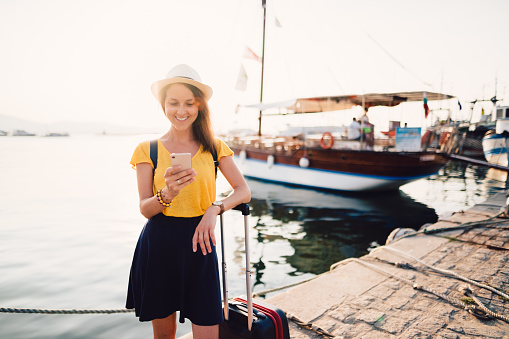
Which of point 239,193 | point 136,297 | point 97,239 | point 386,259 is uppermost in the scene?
point 239,193

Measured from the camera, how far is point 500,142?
2438 cm

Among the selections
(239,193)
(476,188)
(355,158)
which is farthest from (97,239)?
(476,188)

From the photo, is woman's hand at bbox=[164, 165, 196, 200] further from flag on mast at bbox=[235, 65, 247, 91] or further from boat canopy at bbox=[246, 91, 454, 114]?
flag on mast at bbox=[235, 65, 247, 91]

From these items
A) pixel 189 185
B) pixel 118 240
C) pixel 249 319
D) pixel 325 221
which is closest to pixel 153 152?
pixel 189 185

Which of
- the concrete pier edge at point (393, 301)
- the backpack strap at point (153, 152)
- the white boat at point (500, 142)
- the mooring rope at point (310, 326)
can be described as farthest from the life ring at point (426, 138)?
the white boat at point (500, 142)

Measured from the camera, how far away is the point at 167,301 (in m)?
1.63

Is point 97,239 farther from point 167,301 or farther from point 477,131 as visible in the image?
point 477,131

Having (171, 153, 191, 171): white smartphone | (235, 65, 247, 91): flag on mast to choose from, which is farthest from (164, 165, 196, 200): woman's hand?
(235, 65, 247, 91): flag on mast

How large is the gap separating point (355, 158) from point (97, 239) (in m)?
10.5

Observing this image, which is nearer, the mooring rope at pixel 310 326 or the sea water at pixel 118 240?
the mooring rope at pixel 310 326

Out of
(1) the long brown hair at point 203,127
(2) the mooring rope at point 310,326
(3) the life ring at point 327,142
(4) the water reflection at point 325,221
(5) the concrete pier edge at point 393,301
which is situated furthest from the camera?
(3) the life ring at point 327,142

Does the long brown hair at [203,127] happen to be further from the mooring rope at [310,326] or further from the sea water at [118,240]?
the sea water at [118,240]

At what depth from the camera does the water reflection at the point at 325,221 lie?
276 inches

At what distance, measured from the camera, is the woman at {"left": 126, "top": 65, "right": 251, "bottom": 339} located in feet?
5.20
